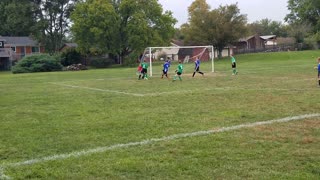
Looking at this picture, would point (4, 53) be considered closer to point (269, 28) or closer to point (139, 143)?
point (139, 143)

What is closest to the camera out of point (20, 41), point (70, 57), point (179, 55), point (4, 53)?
point (179, 55)

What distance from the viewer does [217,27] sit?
67438 mm

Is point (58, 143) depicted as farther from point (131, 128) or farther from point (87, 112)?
point (87, 112)

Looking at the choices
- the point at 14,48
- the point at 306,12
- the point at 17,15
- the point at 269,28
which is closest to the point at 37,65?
the point at 17,15

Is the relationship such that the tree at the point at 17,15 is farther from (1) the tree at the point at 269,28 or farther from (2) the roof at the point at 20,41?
(1) the tree at the point at 269,28

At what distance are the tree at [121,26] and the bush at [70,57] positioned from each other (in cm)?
218

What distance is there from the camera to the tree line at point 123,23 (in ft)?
206

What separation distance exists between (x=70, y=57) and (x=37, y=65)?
8239 mm

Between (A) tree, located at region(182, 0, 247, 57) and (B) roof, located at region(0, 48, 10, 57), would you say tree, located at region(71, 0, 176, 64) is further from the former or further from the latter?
(B) roof, located at region(0, 48, 10, 57)

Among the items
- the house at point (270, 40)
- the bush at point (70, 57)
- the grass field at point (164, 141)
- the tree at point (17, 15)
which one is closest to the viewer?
the grass field at point (164, 141)

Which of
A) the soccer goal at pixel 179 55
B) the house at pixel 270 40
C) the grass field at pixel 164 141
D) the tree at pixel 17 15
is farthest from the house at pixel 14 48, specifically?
the grass field at pixel 164 141

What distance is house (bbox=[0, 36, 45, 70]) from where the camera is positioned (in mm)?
74375

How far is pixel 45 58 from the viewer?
59938 mm

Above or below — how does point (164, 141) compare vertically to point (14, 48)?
below
